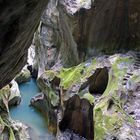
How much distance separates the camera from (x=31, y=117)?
20.4 meters

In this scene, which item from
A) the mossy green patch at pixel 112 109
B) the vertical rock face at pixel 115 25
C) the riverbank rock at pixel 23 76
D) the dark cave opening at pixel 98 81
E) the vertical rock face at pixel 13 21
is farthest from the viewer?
the riverbank rock at pixel 23 76

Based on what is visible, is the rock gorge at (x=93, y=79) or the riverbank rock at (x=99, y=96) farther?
the rock gorge at (x=93, y=79)

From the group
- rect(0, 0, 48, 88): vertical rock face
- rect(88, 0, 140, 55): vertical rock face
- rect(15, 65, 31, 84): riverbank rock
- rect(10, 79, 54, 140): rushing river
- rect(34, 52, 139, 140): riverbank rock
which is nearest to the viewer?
rect(0, 0, 48, 88): vertical rock face


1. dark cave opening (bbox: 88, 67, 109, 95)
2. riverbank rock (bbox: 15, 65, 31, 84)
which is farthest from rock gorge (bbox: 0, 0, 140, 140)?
riverbank rock (bbox: 15, 65, 31, 84)

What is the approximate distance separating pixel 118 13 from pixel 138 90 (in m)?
5.55

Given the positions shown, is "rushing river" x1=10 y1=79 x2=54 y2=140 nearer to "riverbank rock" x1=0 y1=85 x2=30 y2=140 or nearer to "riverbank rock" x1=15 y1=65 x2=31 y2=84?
"riverbank rock" x1=0 y1=85 x2=30 y2=140

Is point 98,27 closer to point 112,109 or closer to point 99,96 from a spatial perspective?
point 99,96

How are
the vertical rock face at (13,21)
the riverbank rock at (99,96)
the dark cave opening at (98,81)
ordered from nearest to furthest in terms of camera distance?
the vertical rock face at (13,21)
the riverbank rock at (99,96)
the dark cave opening at (98,81)

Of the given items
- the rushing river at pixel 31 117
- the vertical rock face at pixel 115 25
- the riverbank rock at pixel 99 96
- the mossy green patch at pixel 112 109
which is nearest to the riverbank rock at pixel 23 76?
the rushing river at pixel 31 117

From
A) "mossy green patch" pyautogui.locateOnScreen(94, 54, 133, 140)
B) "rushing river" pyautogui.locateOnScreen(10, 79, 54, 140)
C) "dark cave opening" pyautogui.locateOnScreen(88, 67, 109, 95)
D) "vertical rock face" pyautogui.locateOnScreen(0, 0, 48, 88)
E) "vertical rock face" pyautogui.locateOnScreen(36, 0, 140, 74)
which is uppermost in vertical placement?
"vertical rock face" pyautogui.locateOnScreen(0, 0, 48, 88)

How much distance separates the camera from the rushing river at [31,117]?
700 inches

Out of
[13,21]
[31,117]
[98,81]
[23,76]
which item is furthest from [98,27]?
[13,21]

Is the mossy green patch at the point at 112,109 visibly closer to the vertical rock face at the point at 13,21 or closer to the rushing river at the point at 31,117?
the vertical rock face at the point at 13,21

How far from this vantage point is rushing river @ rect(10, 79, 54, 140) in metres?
17.8
